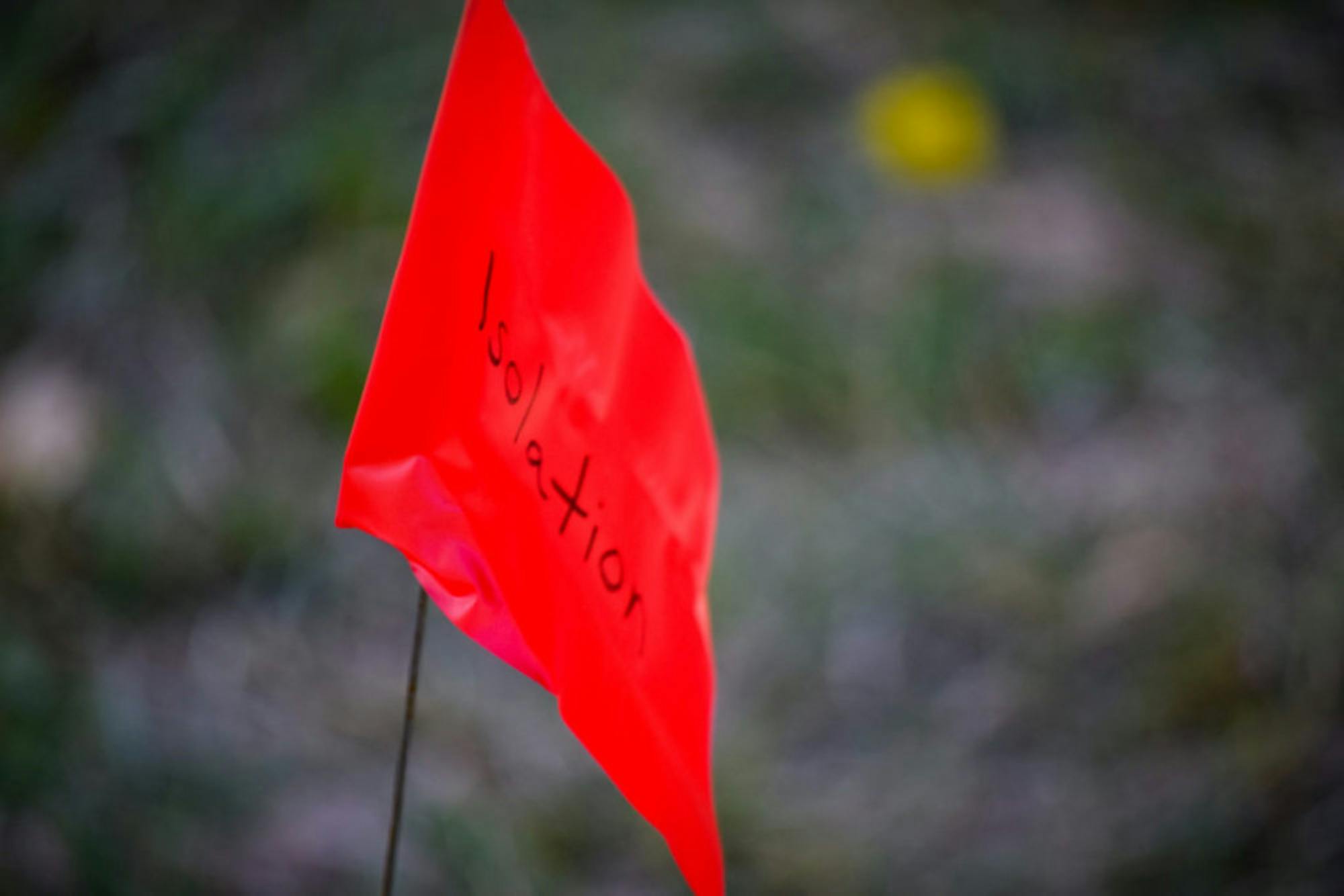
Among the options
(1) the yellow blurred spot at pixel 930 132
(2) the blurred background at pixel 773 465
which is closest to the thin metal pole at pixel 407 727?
(2) the blurred background at pixel 773 465

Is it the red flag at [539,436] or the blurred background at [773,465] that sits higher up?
the red flag at [539,436]

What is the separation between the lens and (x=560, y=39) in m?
1.47

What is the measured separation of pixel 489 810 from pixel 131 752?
9.8 inches

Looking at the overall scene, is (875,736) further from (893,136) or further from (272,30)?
(272,30)

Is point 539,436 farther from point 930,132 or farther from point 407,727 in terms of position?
point 930,132

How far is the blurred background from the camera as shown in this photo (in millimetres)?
767

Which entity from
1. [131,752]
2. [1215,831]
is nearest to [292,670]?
[131,752]

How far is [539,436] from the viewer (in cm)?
32

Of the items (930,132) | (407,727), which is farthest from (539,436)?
(930,132)

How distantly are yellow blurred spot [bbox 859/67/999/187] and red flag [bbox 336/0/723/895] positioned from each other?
1.20 meters

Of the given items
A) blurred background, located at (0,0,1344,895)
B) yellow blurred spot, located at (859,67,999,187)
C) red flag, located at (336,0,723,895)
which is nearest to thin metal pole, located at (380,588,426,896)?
red flag, located at (336,0,723,895)

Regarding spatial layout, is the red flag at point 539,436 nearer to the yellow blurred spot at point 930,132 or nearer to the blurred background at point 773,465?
the blurred background at point 773,465

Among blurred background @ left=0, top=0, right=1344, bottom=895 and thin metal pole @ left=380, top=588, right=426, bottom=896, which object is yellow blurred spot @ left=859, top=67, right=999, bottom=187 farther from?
thin metal pole @ left=380, top=588, right=426, bottom=896

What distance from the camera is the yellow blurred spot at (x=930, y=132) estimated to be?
1.46 meters
